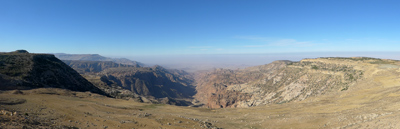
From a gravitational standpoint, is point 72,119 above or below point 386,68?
below

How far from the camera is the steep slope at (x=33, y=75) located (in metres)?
41.4

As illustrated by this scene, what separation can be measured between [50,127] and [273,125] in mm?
26874

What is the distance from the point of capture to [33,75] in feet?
159

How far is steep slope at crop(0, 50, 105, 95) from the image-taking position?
41366 millimetres

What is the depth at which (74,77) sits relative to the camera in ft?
207

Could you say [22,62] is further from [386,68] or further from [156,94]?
[156,94]

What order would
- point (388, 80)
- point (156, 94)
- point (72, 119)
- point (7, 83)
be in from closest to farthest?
point (72, 119) < point (7, 83) < point (388, 80) < point (156, 94)

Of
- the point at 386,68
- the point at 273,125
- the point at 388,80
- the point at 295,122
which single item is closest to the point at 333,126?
the point at 295,122

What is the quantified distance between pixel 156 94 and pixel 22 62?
462 ft

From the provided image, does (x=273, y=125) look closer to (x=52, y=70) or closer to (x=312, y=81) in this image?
(x=312, y=81)

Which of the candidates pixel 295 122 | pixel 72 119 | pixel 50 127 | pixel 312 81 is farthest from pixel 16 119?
pixel 312 81

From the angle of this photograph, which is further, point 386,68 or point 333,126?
point 386,68

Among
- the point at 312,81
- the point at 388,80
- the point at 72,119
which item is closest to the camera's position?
the point at 72,119

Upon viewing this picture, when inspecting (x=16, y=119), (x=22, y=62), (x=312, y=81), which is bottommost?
(x=312, y=81)
